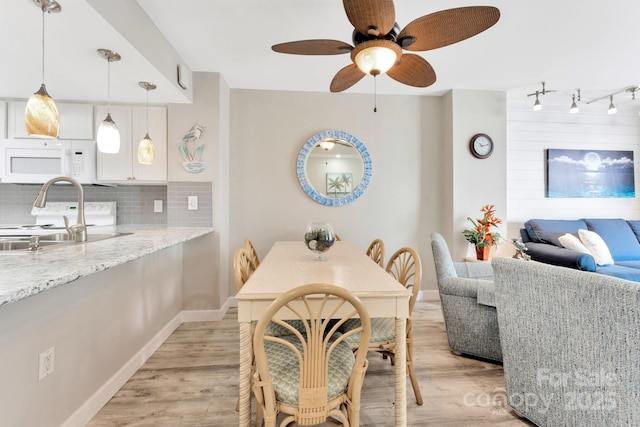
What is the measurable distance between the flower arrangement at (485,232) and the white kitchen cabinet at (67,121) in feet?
13.1

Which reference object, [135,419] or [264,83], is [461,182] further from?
[135,419]

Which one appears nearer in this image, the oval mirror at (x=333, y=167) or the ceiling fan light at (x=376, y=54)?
the ceiling fan light at (x=376, y=54)

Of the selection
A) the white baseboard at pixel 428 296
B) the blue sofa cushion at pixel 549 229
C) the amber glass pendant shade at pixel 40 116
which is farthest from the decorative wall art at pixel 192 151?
the blue sofa cushion at pixel 549 229

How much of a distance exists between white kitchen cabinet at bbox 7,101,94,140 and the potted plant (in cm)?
401

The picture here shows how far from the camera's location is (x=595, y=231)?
11.1 ft

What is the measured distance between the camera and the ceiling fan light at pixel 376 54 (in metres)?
1.49

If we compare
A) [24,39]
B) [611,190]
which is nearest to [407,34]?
[24,39]

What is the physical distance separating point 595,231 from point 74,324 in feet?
16.0

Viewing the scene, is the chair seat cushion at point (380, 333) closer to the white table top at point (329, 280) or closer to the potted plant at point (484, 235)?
the white table top at point (329, 280)

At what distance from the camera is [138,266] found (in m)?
2.11

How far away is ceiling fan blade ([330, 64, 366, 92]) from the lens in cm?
191

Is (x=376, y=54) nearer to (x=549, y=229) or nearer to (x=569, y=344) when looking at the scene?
(x=569, y=344)

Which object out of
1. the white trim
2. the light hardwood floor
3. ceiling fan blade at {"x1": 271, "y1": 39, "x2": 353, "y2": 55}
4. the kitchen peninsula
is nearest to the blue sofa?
the light hardwood floor

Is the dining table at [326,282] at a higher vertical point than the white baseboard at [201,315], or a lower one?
higher
